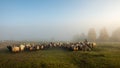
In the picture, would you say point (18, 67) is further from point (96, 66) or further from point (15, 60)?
point (96, 66)

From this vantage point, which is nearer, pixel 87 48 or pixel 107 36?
pixel 87 48

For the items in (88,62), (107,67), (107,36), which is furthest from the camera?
(107,36)

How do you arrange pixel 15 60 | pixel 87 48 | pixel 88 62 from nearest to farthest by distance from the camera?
pixel 88 62 → pixel 15 60 → pixel 87 48

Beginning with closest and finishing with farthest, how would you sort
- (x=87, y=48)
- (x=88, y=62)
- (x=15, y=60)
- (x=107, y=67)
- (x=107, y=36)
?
(x=107, y=67) → (x=88, y=62) → (x=15, y=60) → (x=87, y=48) → (x=107, y=36)

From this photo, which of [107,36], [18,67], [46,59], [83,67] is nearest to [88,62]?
[83,67]

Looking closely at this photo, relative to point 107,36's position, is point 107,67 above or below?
below

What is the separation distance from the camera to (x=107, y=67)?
36469 millimetres

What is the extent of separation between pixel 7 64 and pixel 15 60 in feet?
8.54

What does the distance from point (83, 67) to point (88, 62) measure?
2.61 m

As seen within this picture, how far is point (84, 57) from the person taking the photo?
→ 43.3 m

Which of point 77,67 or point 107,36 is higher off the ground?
point 107,36

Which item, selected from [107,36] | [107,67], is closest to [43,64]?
[107,67]

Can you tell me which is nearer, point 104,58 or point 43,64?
point 43,64

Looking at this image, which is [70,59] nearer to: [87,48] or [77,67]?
[77,67]
